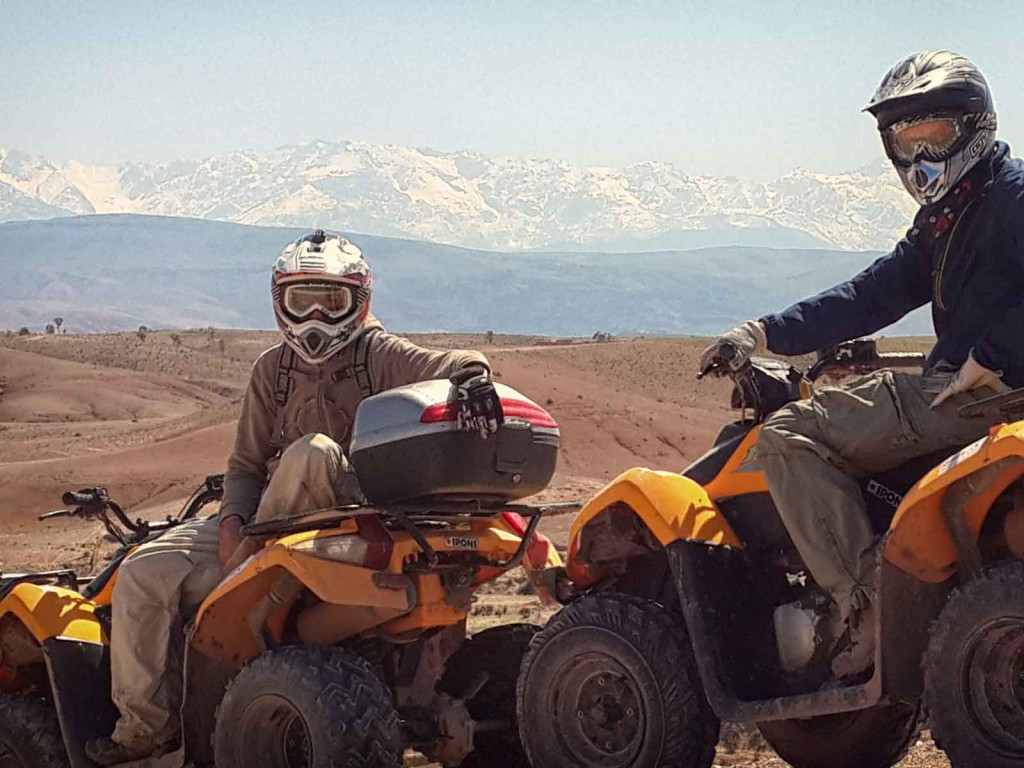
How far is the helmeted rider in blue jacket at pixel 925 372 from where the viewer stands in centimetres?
586

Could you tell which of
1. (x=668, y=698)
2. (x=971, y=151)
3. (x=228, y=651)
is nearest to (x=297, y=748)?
(x=228, y=651)

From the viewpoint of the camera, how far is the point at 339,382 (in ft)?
25.0

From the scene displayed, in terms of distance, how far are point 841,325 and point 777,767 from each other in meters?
2.43

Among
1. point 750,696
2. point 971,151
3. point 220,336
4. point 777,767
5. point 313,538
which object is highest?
point 971,151

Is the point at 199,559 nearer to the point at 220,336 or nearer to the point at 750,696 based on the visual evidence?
the point at 750,696

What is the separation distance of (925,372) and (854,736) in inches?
64.8

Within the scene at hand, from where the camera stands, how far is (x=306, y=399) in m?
7.62

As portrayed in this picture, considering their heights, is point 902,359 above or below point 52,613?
above

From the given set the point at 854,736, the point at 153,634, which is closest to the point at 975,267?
the point at 854,736

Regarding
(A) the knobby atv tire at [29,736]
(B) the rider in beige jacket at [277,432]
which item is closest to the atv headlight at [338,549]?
(B) the rider in beige jacket at [277,432]

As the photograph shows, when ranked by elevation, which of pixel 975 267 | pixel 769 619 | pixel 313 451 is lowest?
pixel 769 619

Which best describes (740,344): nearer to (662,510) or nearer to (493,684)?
(662,510)

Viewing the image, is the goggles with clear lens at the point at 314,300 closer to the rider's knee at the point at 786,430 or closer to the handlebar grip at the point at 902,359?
the rider's knee at the point at 786,430

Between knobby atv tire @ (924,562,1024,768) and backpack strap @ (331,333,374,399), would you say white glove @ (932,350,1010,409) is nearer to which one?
knobby atv tire @ (924,562,1024,768)
